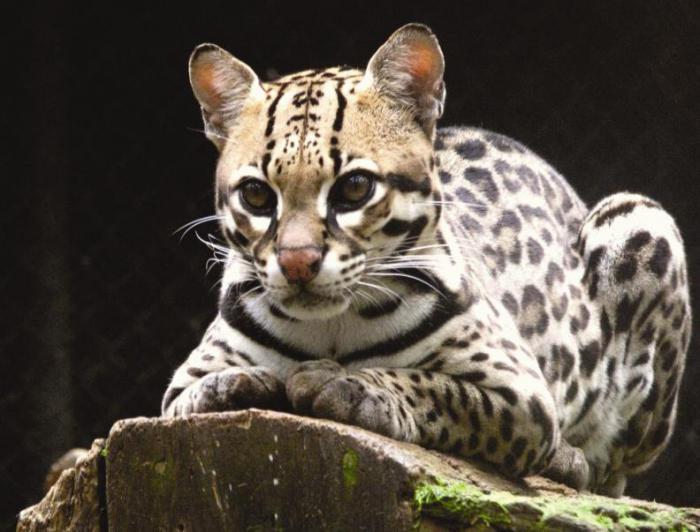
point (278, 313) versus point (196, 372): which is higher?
point (278, 313)

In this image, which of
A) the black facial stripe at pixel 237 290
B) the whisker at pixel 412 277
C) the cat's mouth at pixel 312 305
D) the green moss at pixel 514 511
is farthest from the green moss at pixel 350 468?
the black facial stripe at pixel 237 290

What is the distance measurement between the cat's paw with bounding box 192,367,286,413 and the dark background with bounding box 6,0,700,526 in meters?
4.84

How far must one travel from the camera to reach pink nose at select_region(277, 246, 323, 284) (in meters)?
3.68

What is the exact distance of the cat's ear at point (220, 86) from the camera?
4.25 meters

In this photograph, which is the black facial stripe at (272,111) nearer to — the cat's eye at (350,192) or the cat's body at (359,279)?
the cat's body at (359,279)

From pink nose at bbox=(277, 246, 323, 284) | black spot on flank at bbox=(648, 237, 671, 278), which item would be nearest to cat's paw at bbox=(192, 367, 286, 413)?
pink nose at bbox=(277, 246, 323, 284)

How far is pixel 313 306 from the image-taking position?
3.82 meters

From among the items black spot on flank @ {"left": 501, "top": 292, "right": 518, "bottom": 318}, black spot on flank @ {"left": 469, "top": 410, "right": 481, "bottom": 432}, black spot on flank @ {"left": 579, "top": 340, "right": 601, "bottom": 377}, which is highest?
black spot on flank @ {"left": 501, "top": 292, "right": 518, "bottom": 318}

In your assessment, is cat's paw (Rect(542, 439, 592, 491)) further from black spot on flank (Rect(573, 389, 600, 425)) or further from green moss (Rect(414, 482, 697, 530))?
green moss (Rect(414, 482, 697, 530))

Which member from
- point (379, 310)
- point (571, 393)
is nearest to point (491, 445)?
point (379, 310)

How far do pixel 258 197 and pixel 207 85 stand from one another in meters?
0.60

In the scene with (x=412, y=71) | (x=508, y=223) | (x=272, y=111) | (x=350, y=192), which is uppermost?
(x=412, y=71)

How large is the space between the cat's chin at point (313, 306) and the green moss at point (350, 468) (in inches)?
25.2

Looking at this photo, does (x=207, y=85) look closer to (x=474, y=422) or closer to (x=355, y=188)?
(x=355, y=188)
